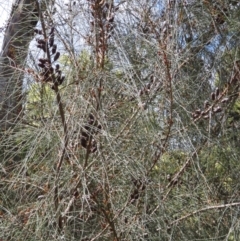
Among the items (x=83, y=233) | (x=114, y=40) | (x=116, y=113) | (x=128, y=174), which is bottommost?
(x=83, y=233)

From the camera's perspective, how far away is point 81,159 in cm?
134

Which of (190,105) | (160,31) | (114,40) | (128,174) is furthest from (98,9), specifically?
(190,105)

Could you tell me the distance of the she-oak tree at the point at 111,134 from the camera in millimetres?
1269

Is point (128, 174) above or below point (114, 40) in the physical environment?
below

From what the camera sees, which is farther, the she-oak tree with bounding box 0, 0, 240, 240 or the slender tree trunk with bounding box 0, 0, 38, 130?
the slender tree trunk with bounding box 0, 0, 38, 130

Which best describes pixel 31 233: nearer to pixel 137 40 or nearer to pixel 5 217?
pixel 5 217

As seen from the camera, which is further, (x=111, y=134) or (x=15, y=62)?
(x=15, y=62)

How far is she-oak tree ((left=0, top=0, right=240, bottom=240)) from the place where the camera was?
1269 millimetres

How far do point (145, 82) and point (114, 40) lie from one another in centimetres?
17

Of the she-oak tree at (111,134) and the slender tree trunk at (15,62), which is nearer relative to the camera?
the she-oak tree at (111,134)

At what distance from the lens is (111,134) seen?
1.37 m

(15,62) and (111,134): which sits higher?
(15,62)

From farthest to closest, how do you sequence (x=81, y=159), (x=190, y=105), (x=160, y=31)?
1. (x=190, y=105)
2. (x=160, y=31)
3. (x=81, y=159)

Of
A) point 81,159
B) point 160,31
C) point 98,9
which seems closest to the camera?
point 98,9
